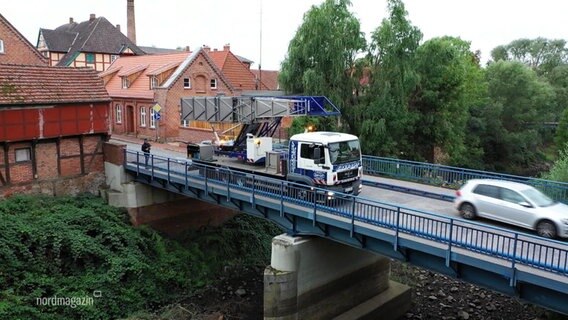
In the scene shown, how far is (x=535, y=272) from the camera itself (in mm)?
10555

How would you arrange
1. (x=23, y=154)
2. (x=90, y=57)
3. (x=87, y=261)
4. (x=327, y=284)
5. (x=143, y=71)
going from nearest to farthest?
1. (x=327, y=284)
2. (x=87, y=261)
3. (x=23, y=154)
4. (x=143, y=71)
5. (x=90, y=57)

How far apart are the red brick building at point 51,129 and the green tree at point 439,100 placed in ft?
69.9

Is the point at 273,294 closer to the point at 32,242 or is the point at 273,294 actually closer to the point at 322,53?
the point at 32,242

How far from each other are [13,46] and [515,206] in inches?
1250

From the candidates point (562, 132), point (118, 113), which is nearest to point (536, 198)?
point (118, 113)

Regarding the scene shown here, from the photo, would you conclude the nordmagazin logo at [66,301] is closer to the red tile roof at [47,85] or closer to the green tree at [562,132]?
the red tile roof at [47,85]

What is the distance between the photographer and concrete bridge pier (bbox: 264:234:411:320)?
15.4 meters

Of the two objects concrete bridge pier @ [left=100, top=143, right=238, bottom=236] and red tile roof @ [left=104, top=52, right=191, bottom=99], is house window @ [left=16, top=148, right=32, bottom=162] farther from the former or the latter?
red tile roof @ [left=104, top=52, right=191, bottom=99]

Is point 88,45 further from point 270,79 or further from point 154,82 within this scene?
point 154,82

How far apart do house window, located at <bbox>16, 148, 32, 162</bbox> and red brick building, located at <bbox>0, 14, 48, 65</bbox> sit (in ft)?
42.9

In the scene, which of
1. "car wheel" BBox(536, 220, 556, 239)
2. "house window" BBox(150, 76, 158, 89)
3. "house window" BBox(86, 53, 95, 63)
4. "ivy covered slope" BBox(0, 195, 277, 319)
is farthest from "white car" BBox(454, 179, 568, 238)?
"house window" BBox(86, 53, 95, 63)

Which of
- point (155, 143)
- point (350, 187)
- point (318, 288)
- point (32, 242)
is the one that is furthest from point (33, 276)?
point (155, 143)

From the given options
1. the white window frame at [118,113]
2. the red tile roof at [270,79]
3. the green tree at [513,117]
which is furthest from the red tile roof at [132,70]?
the green tree at [513,117]

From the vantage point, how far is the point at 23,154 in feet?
70.4
